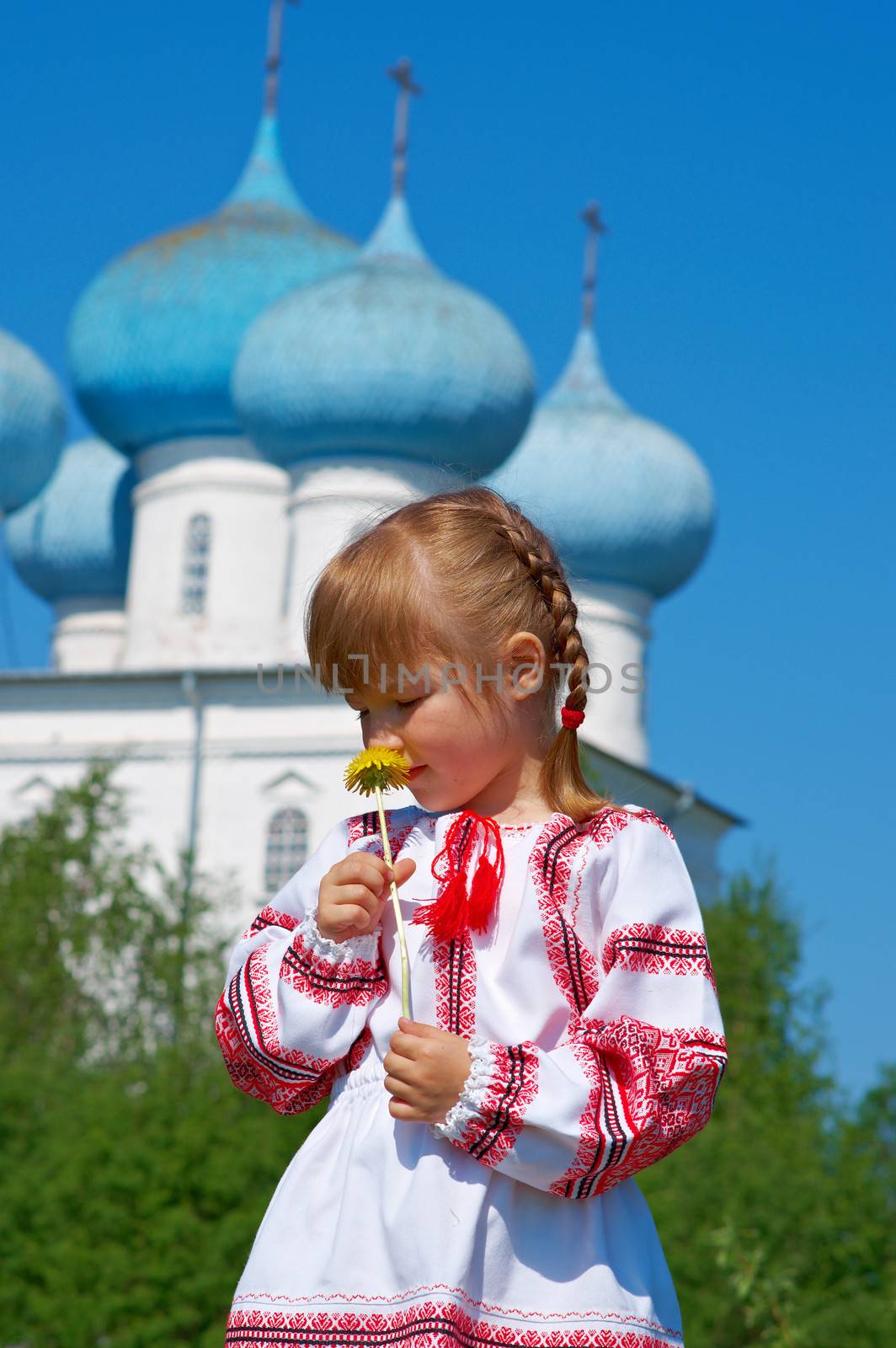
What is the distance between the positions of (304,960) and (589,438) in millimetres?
20815

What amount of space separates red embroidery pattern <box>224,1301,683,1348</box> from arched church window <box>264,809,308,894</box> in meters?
16.0

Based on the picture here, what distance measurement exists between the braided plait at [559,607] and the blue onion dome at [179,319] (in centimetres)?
1825

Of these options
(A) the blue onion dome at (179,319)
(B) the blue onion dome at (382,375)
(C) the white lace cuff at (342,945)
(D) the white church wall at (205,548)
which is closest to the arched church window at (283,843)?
Result: (D) the white church wall at (205,548)

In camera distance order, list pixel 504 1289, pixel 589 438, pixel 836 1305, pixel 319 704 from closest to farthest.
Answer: pixel 504 1289
pixel 836 1305
pixel 319 704
pixel 589 438

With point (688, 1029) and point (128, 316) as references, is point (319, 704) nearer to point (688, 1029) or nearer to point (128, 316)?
point (128, 316)

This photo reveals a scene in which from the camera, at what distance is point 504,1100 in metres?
2.39

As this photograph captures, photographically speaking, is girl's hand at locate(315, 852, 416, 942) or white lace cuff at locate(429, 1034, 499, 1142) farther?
girl's hand at locate(315, 852, 416, 942)

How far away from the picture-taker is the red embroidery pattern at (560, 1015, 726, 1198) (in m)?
2.41

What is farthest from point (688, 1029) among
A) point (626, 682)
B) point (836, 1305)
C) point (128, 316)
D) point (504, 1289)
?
point (128, 316)

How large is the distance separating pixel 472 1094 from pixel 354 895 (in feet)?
0.95

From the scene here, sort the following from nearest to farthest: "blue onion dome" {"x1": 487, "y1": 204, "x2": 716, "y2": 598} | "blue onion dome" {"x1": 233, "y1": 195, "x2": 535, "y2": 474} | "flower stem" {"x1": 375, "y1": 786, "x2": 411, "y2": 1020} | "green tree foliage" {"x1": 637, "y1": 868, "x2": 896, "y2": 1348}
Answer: "flower stem" {"x1": 375, "y1": 786, "x2": 411, "y2": 1020} < "green tree foliage" {"x1": 637, "y1": 868, "x2": 896, "y2": 1348} < "blue onion dome" {"x1": 233, "y1": 195, "x2": 535, "y2": 474} < "blue onion dome" {"x1": 487, "y1": 204, "x2": 716, "y2": 598}

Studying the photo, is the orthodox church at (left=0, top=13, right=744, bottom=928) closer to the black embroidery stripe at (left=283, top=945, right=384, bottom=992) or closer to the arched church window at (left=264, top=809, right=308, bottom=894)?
the arched church window at (left=264, top=809, right=308, bottom=894)

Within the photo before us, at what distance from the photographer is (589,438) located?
23.1 metres

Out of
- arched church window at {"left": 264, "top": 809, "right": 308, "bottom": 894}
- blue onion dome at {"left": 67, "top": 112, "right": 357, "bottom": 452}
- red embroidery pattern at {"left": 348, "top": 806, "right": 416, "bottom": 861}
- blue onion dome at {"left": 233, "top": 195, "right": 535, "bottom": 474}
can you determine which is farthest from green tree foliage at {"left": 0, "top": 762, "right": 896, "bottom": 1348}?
blue onion dome at {"left": 67, "top": 112, "right": 357, "bottom": 452}
